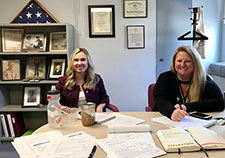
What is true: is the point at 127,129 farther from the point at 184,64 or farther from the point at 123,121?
the point at 184,64

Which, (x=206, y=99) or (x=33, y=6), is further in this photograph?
(x=33, y=6)

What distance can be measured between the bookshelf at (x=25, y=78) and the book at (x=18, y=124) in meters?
0.08

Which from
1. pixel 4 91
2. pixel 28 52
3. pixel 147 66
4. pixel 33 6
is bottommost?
pixel 4 91

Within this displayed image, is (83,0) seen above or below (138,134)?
above

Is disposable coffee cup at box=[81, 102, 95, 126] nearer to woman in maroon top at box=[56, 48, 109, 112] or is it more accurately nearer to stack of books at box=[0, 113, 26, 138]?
woman in maroon top at box=[56, 48, 109, 112]

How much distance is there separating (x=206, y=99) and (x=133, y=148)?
0.97 m

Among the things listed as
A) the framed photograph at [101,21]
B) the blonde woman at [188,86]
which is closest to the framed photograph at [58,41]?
the framed photograph at [101,21]

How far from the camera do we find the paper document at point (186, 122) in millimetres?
1243

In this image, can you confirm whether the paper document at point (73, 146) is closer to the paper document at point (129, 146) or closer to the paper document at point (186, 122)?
the paper document at point (129, 146)

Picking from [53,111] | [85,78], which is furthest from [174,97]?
[53,111]

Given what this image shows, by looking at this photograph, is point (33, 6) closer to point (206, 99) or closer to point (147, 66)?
point (147, 66)

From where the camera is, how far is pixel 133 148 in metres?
0.95

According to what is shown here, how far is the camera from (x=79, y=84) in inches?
86.1

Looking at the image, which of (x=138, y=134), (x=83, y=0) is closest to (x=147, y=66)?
(x=83, y=0)
